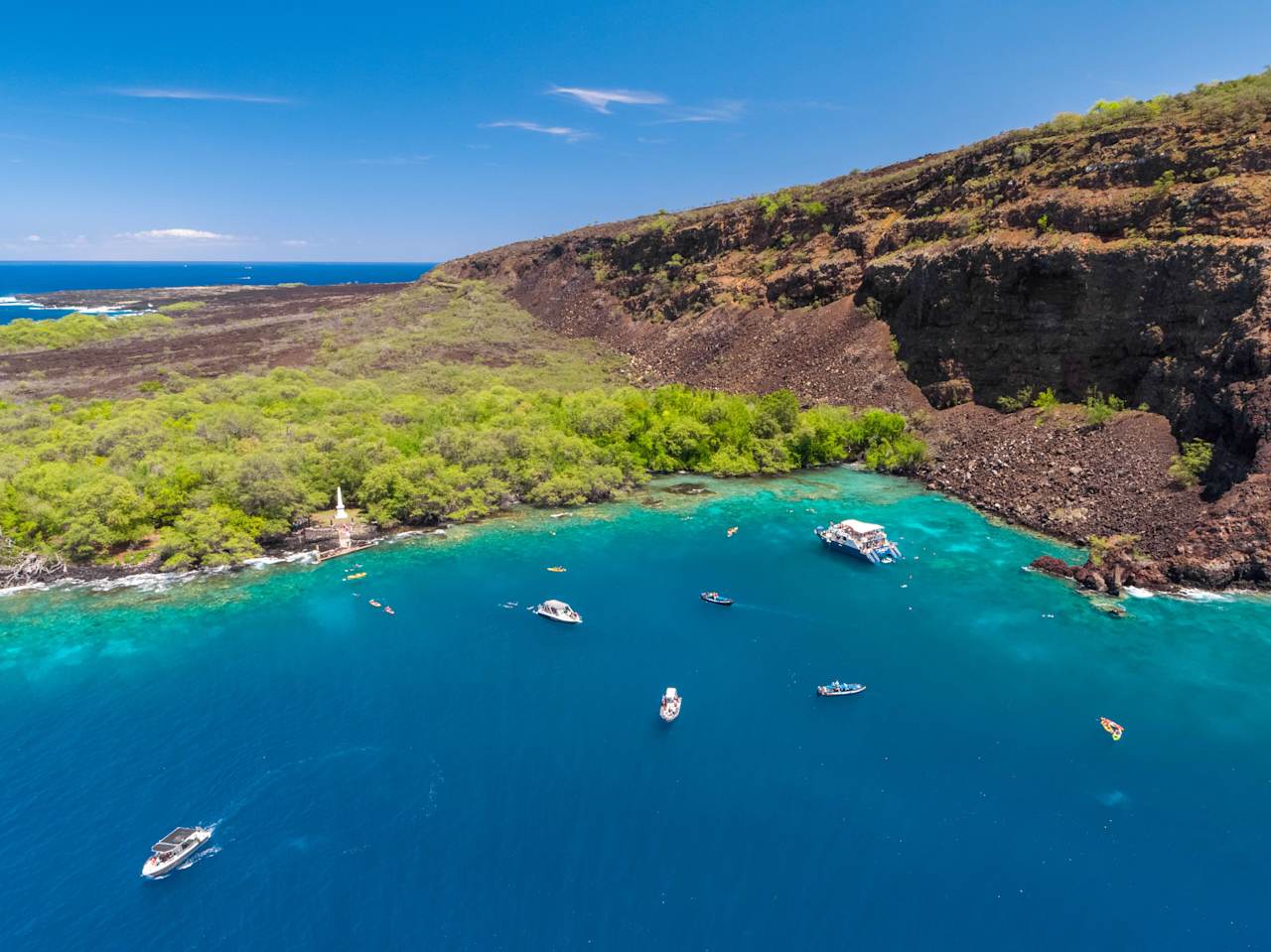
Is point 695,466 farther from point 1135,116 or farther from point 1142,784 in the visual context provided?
point 1135,116

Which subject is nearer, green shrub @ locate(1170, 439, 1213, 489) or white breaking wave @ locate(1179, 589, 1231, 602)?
white breaking wave @ locate(1179, 589, 1231, 602)

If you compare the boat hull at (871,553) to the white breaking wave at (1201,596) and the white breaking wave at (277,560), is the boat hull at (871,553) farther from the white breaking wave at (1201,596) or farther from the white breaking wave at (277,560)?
the white breaking wave at (277,560)

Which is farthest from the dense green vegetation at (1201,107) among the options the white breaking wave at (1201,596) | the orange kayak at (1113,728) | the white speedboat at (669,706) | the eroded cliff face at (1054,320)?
the white speedboat at (669,706)

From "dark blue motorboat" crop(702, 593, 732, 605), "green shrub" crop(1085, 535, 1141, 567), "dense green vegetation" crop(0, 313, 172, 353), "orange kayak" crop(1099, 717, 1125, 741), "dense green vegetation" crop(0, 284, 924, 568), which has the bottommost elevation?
"orange kayak" crop(1099, 717, 1125, 741)

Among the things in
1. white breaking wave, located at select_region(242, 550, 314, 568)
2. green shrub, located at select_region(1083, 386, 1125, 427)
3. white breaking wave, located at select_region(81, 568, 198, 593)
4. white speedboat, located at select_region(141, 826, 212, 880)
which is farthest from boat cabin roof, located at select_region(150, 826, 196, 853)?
green shrub, located at select_region(1083, 386, 1125, 427)

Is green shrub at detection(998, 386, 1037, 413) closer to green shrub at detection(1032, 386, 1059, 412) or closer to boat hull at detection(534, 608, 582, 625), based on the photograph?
green shrub at detection(1032, 386, 1059, 412)

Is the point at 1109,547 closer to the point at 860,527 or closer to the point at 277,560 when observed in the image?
the point at 860,527

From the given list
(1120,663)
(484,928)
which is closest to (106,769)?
(484,928)
